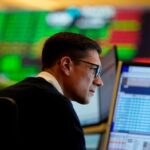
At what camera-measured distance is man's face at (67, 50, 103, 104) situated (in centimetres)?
185

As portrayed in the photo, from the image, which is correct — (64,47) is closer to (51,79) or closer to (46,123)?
(51,79)

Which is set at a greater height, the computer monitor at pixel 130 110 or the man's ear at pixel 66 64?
the man's ear at pixel 66 64

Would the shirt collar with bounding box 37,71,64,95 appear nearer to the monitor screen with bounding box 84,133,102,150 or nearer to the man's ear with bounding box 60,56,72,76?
the man's ear with bounding box 60,56,72,76

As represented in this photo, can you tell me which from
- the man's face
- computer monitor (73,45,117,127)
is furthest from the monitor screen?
the man's face

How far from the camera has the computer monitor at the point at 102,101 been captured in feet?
7.99

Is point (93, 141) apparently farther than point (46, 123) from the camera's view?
Yes

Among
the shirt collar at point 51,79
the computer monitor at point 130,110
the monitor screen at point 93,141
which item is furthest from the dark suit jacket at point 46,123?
the monitor screen at point 93,141

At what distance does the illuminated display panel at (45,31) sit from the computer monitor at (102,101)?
1434 mm

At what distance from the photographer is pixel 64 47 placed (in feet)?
→ 6.04

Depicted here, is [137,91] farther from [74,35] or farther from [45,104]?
[45,104]

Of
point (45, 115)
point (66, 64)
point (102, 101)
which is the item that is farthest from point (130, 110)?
point (45, 115)

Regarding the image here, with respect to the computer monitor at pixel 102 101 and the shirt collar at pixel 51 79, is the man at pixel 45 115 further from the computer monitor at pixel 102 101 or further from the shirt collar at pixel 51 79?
the computer monitor at pixel 102 101

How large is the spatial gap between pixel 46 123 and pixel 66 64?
12.9 inches

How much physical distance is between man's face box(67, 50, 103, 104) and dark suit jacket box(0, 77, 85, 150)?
0.26m
